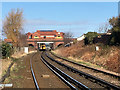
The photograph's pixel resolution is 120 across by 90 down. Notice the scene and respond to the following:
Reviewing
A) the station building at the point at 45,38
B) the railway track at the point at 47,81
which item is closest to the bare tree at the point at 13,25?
the railway track at the point at 47,81

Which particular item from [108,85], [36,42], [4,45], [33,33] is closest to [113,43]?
[4,45]

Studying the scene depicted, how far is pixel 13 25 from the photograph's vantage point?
4403 centimetres

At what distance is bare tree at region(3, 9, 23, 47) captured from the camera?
43.4 metres

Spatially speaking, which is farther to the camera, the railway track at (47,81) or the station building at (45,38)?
the station building at (45,38)

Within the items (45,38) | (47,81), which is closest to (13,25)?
(47,81)

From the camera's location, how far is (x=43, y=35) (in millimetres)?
102062

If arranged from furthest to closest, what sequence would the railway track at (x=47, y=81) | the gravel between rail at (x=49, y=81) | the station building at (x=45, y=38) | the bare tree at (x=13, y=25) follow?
the station building at (x=45, y=38), the bare tree at (x=13, y=25), the gravel between rail at (x=49, y=81), the railway track at (x=47, y=81)

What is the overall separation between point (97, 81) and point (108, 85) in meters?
1.35

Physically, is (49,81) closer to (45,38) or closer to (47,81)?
(47,81)

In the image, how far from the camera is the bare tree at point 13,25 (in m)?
43.4

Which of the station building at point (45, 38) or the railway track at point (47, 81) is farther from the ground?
the station building at point (45, 38)

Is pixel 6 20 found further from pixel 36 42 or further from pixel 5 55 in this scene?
pixel 36 42

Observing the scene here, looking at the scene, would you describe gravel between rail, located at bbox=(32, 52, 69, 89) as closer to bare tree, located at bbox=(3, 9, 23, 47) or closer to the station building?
bare tree, located at bbox=(3, 9, 23, 47)

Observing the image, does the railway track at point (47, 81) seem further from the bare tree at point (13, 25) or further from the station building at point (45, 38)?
the station building at point (45, 38)
